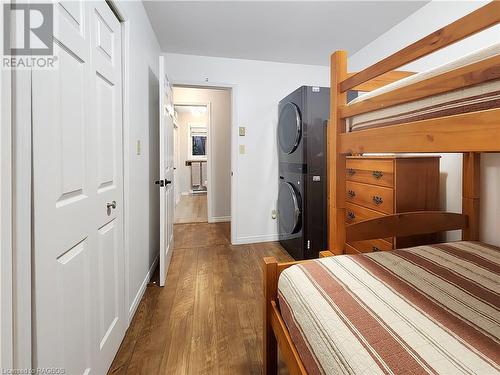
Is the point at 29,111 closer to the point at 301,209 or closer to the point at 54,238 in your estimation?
the point at 54,238

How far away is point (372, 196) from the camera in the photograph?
6.09ft

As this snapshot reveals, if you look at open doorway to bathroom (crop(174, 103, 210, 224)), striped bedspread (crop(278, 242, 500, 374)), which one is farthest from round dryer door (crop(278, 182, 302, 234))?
open doorway to bathroom (crop(174, 103, 210, 224))

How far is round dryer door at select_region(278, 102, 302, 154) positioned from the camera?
256cm

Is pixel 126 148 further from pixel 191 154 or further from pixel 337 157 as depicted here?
pixel 191 154

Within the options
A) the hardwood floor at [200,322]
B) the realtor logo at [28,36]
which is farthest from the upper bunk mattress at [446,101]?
the hardwood floor at [200,322]

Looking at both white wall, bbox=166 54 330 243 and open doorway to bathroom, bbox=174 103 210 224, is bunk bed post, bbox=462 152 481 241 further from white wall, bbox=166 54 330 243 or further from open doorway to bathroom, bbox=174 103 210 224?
open doorway to bathroom, bbox=174 103 210 224

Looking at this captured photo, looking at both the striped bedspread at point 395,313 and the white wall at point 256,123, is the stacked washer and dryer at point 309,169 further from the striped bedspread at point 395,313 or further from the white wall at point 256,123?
the striped bedspread at point 395,313

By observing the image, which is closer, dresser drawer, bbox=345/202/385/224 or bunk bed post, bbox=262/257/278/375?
bunk bed post, bbox=262/257/278/375

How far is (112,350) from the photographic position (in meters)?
1.31

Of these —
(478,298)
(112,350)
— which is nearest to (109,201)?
(112,350)

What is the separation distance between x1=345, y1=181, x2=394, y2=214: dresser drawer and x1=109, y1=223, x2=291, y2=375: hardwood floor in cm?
111

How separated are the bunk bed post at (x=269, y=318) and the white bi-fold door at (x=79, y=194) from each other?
0.76 m

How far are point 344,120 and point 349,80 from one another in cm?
17

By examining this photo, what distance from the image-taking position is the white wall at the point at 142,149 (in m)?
1.66
